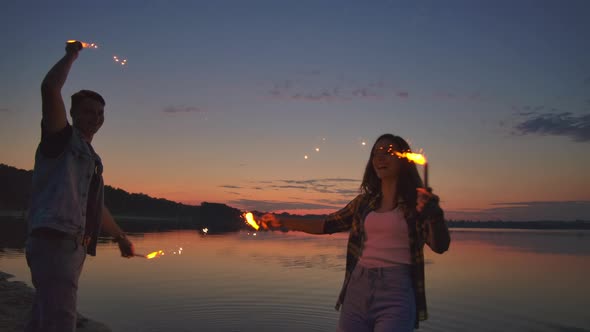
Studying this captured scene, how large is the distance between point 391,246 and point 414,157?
779mm

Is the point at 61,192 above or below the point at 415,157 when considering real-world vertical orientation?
below

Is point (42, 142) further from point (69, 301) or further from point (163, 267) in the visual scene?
point (163, 267)

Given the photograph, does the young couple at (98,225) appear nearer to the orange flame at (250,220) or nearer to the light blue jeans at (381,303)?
the light blue jeans at (381,303)

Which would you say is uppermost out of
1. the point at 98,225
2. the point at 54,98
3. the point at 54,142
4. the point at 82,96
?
the point at 82,96

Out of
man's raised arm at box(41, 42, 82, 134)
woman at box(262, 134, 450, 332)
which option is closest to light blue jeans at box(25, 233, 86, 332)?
man's raised arm at box(41, 42, 82, 134)

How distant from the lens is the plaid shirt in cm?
389

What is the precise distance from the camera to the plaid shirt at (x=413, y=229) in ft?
12.8

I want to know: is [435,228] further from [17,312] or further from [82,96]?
[17,312]

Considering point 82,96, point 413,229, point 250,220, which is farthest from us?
point 250,220

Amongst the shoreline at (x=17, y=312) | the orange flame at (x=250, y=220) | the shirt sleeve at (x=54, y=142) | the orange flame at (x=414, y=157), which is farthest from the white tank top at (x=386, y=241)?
the shoreline at (x=17, y=312)

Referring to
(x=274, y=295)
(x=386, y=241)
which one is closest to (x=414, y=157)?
(x=386, y=241)

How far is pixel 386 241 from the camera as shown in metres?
4.25

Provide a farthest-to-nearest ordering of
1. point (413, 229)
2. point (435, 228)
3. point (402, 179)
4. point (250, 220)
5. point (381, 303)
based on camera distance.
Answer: point (250, 220) → point (402, 179) → point (413, 229) → point (381, 303) → point (435, 228)

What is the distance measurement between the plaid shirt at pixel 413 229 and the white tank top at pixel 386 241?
0.05m
